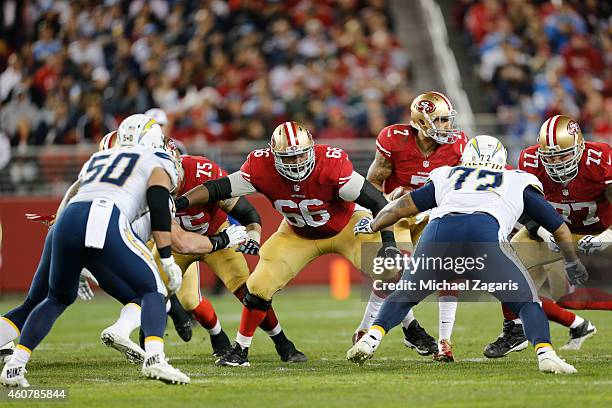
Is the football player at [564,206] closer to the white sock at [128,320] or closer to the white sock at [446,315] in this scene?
the white sock at [446,315]

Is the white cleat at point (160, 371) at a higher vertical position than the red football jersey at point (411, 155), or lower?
lower

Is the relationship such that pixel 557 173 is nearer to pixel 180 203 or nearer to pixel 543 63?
pixel 180 203

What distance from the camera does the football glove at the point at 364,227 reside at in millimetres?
7561

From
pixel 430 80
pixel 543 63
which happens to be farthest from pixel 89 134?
pixel 543 63

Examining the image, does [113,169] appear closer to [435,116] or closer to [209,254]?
[209,254]

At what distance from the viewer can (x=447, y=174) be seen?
23.5ft

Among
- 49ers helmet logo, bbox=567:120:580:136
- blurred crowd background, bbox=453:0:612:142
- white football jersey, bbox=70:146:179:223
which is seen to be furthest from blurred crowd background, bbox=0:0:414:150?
white football jersey, bbox=70:146:179:223

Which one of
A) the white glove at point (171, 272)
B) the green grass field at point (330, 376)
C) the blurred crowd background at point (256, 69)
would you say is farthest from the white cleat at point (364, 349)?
the blurred crowd background at point (256, 69)

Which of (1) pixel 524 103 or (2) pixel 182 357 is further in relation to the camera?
(1) pixel 524 103

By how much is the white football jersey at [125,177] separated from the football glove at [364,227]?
144 cm

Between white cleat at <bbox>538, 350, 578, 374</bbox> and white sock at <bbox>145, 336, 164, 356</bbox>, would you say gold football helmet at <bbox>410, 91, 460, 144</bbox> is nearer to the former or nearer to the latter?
white cleat at <bbox>538, 350, 578, 374</bbox>

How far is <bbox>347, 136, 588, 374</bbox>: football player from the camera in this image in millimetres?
6844

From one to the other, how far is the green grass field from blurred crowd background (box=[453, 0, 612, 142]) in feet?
17.1

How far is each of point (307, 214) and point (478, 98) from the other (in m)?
9.44
